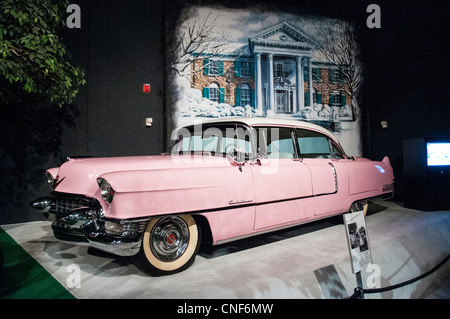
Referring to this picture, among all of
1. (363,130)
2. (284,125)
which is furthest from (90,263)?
(363,130)

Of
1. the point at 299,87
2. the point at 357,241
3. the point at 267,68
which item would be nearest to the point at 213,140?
the point at 357,241

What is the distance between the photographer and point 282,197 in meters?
3.18

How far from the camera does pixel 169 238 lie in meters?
2.60

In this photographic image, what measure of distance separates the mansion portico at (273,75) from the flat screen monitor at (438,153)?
2.34 meters

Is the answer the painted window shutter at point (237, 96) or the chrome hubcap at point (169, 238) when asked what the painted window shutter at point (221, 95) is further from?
the chrome hubcap at point (169, 238)

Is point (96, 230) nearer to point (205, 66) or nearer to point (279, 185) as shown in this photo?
point (279, 185)

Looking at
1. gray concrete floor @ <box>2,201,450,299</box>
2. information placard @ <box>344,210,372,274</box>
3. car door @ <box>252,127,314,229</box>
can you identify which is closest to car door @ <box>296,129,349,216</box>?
car door @ <box>252,127,314,229</box>

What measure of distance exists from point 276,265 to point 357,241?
882 millimetres

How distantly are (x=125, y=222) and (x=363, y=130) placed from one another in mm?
6626

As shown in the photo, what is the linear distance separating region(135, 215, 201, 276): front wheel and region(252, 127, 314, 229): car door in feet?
2.38

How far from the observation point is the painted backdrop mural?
6.10m
